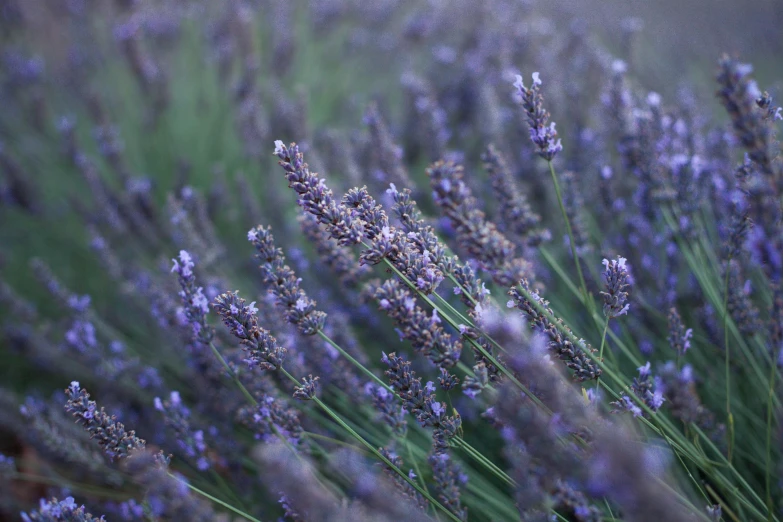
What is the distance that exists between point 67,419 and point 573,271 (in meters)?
1.87

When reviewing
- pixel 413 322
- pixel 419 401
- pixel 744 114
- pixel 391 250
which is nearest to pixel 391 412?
pixel 419 401

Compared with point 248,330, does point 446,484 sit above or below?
below

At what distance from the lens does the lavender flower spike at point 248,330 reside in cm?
122

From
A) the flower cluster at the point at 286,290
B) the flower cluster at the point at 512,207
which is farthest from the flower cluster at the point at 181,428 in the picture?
the flower cluster at the point at 512,207

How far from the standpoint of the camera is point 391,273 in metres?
1.37

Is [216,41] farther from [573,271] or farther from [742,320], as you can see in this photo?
[742,320]

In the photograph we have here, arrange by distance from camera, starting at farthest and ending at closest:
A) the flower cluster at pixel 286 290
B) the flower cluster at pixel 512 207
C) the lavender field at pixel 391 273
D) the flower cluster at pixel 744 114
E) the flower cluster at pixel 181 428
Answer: the flower cluster at pixel 512 207
the flower cluster at pixel 181 428
the flower cluster at pixel 286 290
the lavender field at pixel 391 273
the flower cluster at pixel 744 114

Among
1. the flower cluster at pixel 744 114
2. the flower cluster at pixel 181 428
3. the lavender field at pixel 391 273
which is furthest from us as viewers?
the flower cluster at pixel 181 428

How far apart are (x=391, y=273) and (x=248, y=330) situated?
0.35 meters

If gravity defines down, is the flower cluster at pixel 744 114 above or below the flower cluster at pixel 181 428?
above

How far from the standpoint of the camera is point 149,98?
11.6ft

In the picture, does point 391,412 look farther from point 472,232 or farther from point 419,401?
point 472,232

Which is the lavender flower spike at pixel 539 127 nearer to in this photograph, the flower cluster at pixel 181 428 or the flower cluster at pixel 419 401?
the flower cluster at pixel 419 401

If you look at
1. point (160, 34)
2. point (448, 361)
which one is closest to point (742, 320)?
point (448, 361)
